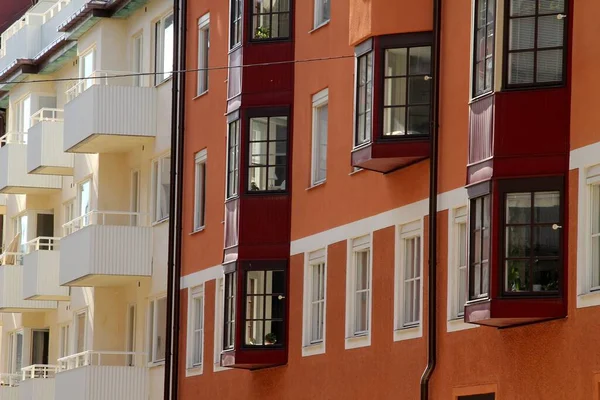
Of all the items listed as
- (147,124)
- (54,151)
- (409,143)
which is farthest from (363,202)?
(54,151)

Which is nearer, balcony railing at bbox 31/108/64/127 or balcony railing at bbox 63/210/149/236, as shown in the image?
balcony railing at bbox 63/210/149/236

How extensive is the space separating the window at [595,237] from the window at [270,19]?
12646 mm

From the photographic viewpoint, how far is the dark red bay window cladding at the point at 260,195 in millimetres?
36344

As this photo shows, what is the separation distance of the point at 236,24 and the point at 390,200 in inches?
320

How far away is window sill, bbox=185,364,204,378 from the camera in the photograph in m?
40.8

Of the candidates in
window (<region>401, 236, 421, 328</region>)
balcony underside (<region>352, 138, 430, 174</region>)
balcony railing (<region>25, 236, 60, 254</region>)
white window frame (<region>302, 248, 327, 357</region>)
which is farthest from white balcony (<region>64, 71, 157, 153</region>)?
window (<region>401, 236, 421, 328</region>)

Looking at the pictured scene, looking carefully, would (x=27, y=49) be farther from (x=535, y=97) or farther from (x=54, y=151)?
(x=535, y=97)

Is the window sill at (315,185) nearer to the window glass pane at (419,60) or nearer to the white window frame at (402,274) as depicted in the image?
the white window frame at (402,274)

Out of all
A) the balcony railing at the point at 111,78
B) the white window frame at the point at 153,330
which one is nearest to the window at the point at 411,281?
the white window frame at the point at 153,330

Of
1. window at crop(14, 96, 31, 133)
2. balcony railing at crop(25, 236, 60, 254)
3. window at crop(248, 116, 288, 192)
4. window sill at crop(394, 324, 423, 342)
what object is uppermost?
window at crop(14, 96, 31, 133)

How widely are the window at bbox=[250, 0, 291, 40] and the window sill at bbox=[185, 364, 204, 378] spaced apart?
7813mm

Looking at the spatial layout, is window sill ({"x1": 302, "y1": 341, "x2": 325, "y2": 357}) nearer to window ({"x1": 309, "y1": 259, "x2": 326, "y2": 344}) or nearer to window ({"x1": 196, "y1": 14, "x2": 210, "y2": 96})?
window ({"x1": 309, "y1": 259, "x2": 326, "y2": 344})

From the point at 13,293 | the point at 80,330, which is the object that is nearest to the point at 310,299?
the point at 80,330

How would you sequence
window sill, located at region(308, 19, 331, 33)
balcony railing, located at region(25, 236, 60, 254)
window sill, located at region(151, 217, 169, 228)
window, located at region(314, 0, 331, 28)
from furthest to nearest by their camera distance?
1. balcony railing, located at region(25, 236, 60, 254)
2. window sill, located at region(151, 217, 169, 228)
3. window, located at region(314, 0, 331, 28)
4. window sill, located at region(308, 19, 331, 33)
